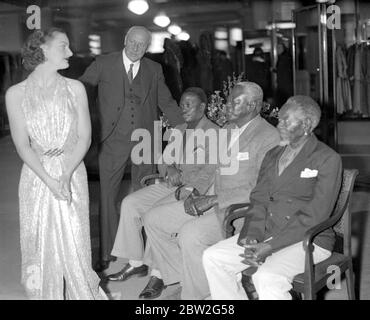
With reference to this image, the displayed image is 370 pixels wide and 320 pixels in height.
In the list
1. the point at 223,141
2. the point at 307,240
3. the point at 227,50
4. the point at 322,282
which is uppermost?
the point at 227,50

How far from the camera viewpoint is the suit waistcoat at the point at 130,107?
4332 millimetres

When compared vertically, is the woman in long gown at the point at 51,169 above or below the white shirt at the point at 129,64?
below

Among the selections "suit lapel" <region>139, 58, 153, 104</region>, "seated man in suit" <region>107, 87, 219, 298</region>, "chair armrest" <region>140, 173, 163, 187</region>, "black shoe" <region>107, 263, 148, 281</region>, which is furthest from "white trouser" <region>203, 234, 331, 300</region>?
"suit lapel" <region>139, 58, 153, 104</region>

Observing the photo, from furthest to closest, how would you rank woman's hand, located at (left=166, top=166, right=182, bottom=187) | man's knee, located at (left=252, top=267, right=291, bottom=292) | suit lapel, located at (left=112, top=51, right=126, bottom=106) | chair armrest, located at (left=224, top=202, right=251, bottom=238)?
suit lapel, located at (left=112, top=51, right=126, bottom=106)
woman's hand, located at (left=166, top=166, right=182, bottom=187)
chair armrest, located at (left=224, top=202, right=251, bottom=238)
man's knee, located at (left=252, top=267, right=291, bottom=292)

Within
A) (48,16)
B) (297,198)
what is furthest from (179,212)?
(48,16)

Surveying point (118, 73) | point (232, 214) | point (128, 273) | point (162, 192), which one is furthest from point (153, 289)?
point (118, 73)

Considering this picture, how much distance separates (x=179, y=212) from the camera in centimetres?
383

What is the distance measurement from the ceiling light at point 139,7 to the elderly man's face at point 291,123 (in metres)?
8.49

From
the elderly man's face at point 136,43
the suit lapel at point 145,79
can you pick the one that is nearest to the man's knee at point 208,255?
the suit lapel at point 145,79

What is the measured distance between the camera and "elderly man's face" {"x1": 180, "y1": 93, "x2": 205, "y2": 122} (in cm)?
400

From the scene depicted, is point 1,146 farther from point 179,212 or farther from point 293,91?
point 179,212

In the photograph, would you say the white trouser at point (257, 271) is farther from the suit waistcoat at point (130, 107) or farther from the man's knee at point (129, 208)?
the suit waistcoat at point (130, 107)

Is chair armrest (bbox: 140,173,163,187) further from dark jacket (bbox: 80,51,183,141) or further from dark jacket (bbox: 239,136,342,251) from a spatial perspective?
dark jacket (bbox: 239,136,342,251)

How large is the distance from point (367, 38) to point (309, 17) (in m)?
1.13
